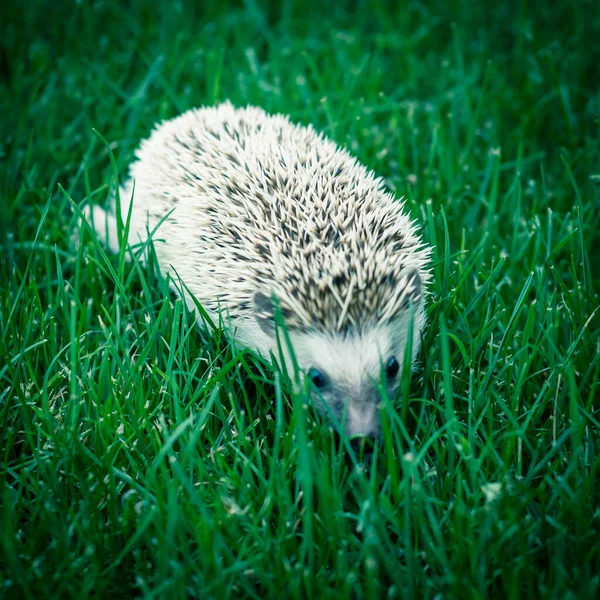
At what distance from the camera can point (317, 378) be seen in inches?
114

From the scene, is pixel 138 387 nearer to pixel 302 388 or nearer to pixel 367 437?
pixel 302 388

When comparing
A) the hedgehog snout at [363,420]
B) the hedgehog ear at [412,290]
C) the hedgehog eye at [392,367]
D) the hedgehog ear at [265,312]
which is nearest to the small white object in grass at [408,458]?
the hedgehog snout at [363,420]

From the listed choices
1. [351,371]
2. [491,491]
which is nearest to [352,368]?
[351,371]

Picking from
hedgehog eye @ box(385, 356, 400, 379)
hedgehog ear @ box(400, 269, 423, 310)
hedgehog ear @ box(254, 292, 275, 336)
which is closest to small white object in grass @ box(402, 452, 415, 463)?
hedgehog eye @ box(385, 356, 400, 379)

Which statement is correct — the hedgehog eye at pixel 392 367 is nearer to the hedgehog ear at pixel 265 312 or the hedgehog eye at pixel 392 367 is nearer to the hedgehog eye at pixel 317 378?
the hedgehog eye at pixel 317 378

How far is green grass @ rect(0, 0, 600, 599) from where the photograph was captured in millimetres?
2369

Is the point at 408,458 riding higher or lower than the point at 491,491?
higher

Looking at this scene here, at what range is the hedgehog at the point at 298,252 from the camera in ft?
9.25

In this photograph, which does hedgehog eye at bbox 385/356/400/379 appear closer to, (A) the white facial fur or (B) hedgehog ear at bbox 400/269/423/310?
(A) the white facial fur

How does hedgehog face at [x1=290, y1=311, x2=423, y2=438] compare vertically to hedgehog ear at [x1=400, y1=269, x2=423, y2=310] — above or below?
below

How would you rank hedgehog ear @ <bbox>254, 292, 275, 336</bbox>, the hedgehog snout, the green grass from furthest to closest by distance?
hedgehog ear @ <bbox>254, 292, 275, 336</bbox> → the hedgehog snout → the green grass

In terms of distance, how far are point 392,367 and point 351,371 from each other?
0.79ft

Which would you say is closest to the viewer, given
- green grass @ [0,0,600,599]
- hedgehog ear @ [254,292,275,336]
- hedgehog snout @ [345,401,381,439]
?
green grass @ [0,0,600,599]

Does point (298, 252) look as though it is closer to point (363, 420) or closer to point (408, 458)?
point (363, 420)
